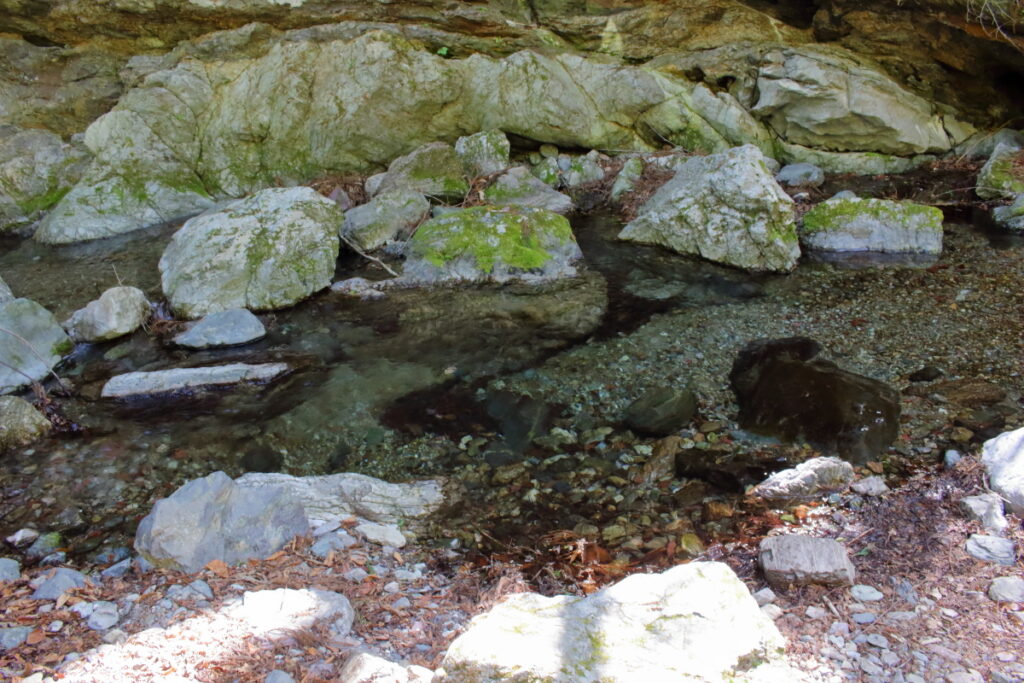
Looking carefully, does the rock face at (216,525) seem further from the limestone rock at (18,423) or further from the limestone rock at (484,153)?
the limestone rock at (484,153)

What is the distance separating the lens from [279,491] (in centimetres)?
381

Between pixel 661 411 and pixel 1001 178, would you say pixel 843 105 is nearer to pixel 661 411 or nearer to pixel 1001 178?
pixel 1001 178

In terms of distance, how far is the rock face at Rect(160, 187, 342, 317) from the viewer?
796 centimetres

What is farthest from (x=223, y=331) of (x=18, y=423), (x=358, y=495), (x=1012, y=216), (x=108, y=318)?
(x=1012, y=216)

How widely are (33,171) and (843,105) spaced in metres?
16.2

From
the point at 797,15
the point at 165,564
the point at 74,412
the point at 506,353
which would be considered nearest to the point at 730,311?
the point at 506,353

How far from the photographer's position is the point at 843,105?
1269 centimetres

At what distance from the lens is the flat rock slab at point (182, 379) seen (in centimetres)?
603

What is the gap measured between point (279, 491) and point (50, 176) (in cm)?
1290

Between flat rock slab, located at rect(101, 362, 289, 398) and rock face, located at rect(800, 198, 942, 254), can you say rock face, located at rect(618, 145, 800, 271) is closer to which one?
rock face, located at rect(800, 198, 942, 254)

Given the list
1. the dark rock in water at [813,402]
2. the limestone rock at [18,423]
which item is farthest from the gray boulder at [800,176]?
the limestone rock at [18,423]

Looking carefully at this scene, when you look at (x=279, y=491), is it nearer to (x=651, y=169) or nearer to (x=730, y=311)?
(x=730, y=311)

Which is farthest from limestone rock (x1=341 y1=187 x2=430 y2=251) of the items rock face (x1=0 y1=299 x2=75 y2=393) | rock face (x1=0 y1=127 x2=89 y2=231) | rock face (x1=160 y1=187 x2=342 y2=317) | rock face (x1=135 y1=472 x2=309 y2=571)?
rock face (x1=0 y1=127 x2=89 y2=231)

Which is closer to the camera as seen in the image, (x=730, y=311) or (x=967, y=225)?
(x=730, y=311)
